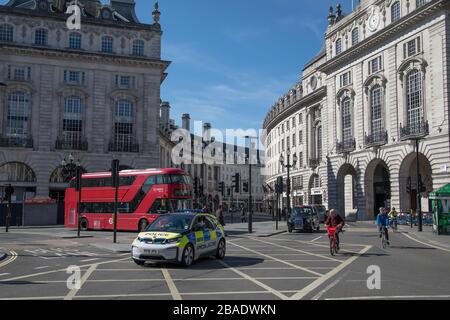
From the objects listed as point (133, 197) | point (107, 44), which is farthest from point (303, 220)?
point (107, 44)

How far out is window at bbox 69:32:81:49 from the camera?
2168 inches

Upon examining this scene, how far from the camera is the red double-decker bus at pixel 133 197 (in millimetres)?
31031

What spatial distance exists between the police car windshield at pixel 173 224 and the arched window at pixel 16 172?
1658 inches

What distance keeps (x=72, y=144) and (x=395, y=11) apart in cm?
3636

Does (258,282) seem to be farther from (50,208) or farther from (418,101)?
(418,101)

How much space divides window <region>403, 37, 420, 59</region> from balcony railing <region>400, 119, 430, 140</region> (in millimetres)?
6415

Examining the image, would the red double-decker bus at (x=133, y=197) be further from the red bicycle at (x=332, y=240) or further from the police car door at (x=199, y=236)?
the police car door at (x=199, y=236)

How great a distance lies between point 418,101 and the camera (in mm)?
43781

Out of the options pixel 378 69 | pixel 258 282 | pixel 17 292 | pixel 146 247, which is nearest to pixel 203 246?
pixel 146 247

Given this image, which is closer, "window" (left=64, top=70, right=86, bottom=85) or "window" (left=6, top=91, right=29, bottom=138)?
"window" (left=6, top=91, right=29, bottom=138)

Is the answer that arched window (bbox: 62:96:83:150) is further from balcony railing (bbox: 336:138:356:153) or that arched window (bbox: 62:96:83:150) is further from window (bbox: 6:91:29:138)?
balcony railing (bbox: 336:138:356:153)

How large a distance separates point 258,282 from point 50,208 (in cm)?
3416

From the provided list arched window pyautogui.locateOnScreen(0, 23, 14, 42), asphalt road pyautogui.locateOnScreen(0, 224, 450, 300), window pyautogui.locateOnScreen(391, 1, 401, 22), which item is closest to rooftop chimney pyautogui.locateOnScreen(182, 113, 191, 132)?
arched window pyautogui.locateOnScreen(0, 23, 14, 42)

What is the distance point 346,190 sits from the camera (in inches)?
2328
